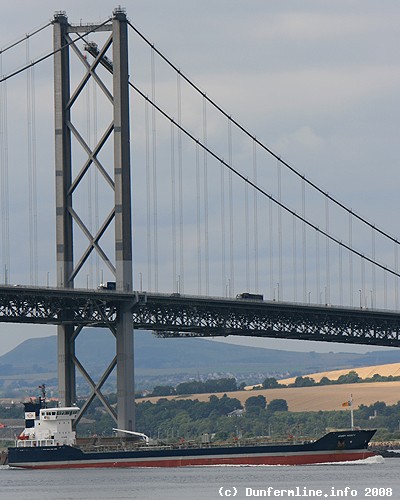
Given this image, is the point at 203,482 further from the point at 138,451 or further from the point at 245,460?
the point at 245,460

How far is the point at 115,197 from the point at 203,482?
25.1 meters

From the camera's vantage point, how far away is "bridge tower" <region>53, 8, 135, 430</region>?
373 ft

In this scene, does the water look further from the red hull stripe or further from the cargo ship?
the cargo ship

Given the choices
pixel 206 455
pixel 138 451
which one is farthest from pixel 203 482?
pixel 206 455

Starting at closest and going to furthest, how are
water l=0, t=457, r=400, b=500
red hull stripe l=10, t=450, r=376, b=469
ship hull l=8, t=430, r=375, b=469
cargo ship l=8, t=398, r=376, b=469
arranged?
water l=0, t=457, r=400, b=500 < ship hull l=8, t=430, r=375, b=469 < cargo ship l=8, t=398, r=376, b=469 < red hull stripe l=10, t=450, r=376, b=469

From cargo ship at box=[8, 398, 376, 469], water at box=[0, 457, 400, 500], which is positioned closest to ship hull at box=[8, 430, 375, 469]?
cargo ship at box=[8, 398, 376, 469]

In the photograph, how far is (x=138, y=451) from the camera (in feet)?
368

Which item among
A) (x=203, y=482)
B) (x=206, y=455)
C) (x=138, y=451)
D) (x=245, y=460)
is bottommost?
(x=203, y=482)

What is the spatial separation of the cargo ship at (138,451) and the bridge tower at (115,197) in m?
2.02

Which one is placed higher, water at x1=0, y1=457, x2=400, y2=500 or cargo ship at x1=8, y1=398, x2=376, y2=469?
cargo ship at x1=8, y1=398, x2=376, y2=469

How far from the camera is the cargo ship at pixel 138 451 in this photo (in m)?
112

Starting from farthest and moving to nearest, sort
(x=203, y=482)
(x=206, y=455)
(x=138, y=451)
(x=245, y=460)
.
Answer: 1. (x=206, y=455)
2. (x=245, y=460)
3. (x=138, y=451)
4. (x=203, y=482)

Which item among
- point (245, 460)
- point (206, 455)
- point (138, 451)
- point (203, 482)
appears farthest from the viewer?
point (206, 455)

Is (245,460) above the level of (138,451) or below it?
below
